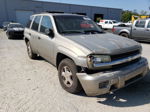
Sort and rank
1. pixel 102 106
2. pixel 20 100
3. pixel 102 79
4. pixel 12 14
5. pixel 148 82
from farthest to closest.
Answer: pixel 12 14 → pixel 148 82 → pixel 20 100 → pixel 102 106 → pixel 102 79

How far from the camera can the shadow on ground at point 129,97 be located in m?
2.98

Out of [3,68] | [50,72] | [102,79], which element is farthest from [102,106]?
[3,68]

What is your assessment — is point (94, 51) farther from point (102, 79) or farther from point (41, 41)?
point (41, 41)

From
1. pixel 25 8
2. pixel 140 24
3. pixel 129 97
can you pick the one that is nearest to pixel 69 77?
pixel 129 97

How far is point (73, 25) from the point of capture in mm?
4031

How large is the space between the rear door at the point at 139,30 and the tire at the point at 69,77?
27.6 feet

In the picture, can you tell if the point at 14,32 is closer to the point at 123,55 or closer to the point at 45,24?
the point at 45,24

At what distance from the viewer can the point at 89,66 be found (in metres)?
2.69

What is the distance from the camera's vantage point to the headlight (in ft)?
8.76

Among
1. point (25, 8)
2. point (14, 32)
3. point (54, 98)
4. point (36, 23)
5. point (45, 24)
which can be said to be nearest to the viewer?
point (54, 98)

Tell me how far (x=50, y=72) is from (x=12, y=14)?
2707 cm

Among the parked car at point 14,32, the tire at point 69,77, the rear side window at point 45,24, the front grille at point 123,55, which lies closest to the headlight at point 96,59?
the front grille at point 123,55

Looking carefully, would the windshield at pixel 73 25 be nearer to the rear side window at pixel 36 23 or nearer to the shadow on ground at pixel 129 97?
the rear side window at pixel 36 23

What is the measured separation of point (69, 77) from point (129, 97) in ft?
4.49
